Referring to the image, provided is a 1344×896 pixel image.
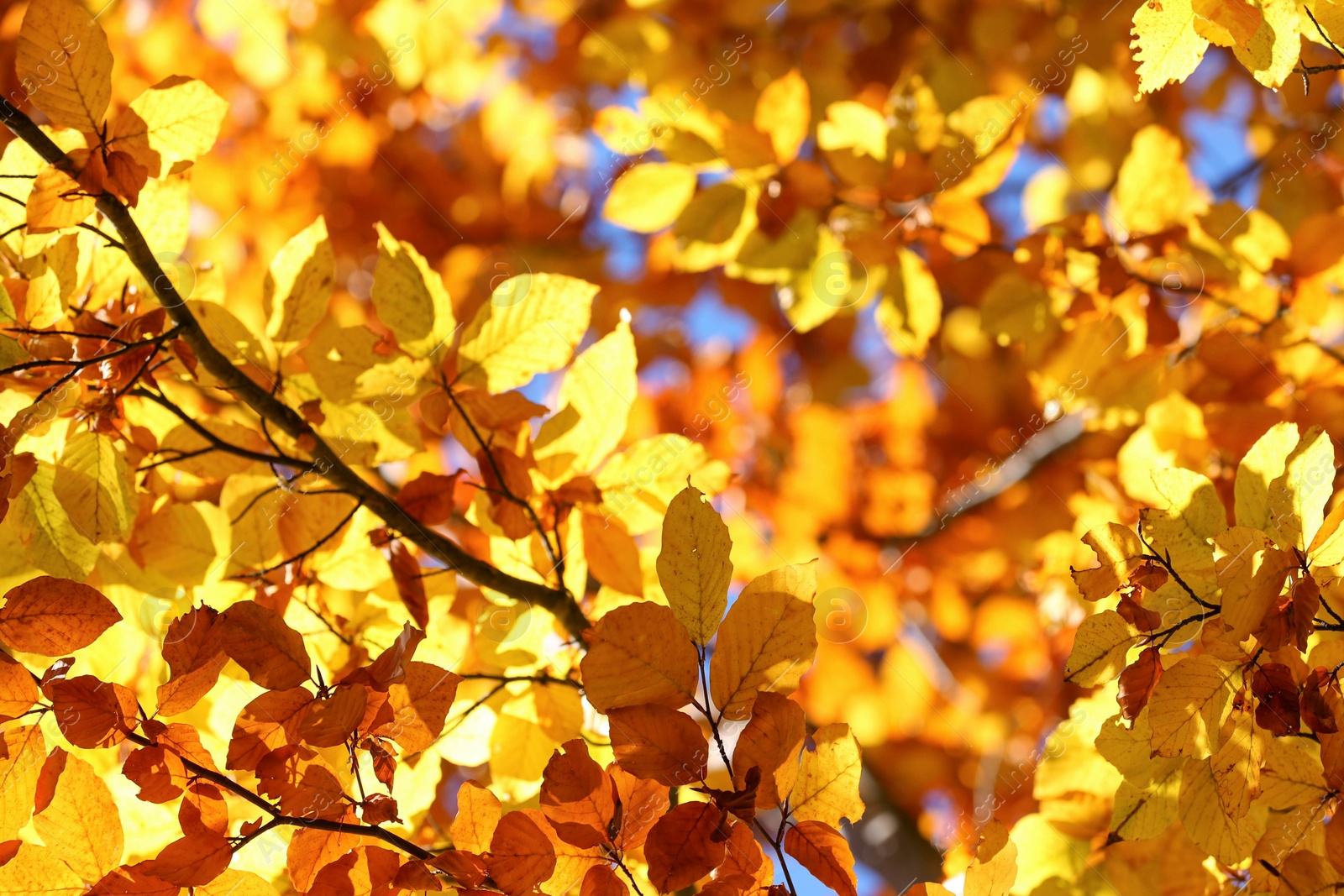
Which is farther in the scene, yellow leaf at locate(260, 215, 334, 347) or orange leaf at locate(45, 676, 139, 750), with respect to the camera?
yellow leaf at locate(260, 215, 334, 347)

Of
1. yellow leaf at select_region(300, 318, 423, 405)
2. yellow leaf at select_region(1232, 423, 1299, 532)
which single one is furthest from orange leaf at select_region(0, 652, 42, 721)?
yellow leaf at select_region(1232, 423, 1299, 532)

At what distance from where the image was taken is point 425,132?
3760 mm

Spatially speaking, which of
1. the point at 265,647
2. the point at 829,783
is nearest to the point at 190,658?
the point at 265,647

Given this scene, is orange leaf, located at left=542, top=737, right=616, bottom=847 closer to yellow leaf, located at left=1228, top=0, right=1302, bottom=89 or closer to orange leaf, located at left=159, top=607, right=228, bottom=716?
orange leaf, located at left=159, top=607, right=228, bottom=716

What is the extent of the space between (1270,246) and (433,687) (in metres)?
1.10

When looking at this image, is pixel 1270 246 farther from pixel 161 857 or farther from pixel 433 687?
pixel 161 857

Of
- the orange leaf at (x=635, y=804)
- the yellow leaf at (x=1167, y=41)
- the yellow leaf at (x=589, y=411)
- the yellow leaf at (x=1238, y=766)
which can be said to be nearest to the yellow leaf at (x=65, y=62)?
the yellow leaf at (x=589, y=411)

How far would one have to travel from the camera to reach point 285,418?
0.81 m

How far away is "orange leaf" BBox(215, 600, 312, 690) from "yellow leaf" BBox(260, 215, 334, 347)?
1.08ft

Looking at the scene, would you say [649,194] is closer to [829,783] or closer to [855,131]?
[855,131]

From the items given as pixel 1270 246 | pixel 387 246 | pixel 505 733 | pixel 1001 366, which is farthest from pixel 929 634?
pixel 387 246

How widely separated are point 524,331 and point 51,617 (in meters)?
0.45

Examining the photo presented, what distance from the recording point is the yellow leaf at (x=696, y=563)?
0.60 meters

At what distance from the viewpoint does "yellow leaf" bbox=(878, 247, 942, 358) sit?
1222mm
